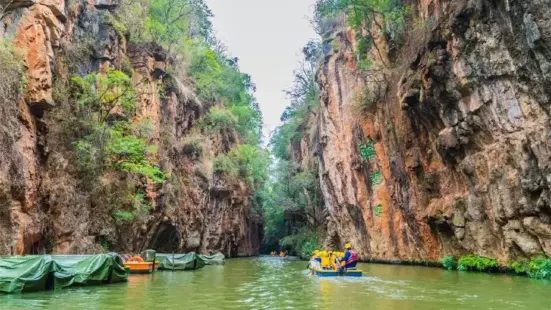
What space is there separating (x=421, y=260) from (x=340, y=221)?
447 inches

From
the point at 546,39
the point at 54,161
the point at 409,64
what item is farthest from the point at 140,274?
the point at 546,39

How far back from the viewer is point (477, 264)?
19.8m

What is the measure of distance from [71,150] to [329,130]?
2028 cm

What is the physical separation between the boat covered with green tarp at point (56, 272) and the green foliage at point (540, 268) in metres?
14.6

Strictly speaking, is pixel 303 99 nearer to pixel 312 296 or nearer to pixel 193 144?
pixel 193 144

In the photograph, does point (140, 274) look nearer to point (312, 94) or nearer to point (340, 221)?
point (340, 221)

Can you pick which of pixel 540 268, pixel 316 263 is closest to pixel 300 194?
pixel 316 263

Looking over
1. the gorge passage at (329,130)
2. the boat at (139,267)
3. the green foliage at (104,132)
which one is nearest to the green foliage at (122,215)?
the gorge passage at (329,130)

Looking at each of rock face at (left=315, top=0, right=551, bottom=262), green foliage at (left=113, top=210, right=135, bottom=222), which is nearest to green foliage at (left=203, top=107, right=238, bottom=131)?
rock face at (left=315, top=0, right=551, bottom=262)

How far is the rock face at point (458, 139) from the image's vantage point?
1641 cm

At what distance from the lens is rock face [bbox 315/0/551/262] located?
16406 mm

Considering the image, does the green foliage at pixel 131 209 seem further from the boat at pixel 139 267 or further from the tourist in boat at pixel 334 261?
the tourist in boat at pixel 334 261

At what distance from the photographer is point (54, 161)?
839 inches

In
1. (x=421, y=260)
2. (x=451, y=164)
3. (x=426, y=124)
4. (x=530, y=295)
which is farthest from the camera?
(x=421, y=260)
